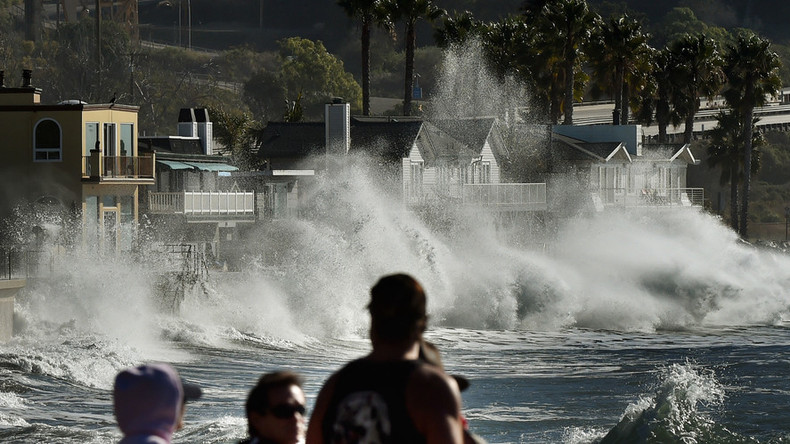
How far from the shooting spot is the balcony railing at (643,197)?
68.4m

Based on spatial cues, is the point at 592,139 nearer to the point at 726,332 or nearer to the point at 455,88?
the point at 455,88

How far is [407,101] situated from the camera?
7244cm

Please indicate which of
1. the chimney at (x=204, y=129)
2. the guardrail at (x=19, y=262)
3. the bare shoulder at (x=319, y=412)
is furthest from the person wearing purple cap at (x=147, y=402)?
the chimney at (x=204, y=129)

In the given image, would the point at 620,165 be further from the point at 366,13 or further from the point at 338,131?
the point at 338,131

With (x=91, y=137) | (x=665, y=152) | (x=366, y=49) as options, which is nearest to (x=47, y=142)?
(x=91, y=137)

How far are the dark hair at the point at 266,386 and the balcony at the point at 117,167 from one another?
1418 inches

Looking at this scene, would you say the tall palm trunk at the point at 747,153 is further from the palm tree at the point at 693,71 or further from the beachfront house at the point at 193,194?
the beachfront house at the point at 193,194

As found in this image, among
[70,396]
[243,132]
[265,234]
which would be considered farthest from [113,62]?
[70,396]

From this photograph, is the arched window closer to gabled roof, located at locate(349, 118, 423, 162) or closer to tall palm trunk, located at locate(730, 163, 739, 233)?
gabled roof, located at locate(349, 118, 423, 162)

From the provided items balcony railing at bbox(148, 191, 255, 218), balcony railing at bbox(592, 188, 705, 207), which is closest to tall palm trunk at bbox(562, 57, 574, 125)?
balcony railing at bbox(592, 188, 705, 207)

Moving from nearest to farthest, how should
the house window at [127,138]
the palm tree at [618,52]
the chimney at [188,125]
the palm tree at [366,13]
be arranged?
the house window at [127,138] < the chimney at [188,125] < the palm tree at [366,13] < the palm tree at [618,52]

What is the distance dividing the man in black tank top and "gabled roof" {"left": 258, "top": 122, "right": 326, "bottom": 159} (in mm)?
52341

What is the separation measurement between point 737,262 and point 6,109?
26968 mm

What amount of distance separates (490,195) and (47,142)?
76.7 feet
